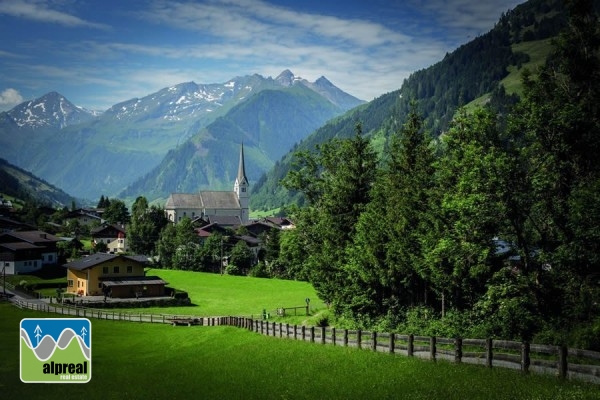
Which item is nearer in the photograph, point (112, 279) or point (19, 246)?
point (112, 279)

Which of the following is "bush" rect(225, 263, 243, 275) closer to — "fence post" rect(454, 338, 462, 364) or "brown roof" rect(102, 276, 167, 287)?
"brown roof" rect(102, 276, 167, 287)

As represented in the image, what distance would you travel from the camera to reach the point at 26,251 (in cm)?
11519

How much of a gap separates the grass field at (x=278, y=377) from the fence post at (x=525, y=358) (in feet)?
1.11

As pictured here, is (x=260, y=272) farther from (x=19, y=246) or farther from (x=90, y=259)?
(x=19, y=246)

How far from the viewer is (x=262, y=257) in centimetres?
14338

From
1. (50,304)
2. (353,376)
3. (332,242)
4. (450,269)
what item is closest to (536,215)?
(450,269)

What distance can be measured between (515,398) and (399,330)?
22710mm

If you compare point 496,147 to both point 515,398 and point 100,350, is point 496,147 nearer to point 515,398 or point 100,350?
point 515,398

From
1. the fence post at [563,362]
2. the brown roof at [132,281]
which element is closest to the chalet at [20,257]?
the brown roof at [132,281]

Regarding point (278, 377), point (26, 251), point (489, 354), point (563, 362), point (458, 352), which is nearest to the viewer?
point (563, 362)

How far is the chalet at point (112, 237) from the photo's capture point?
167250 mm

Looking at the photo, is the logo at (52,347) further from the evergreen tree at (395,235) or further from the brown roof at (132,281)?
the brown roof at (132,281)

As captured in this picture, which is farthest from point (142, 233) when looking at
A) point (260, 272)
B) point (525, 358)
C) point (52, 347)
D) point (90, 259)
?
point (525, 358)

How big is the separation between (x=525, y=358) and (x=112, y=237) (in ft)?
552
